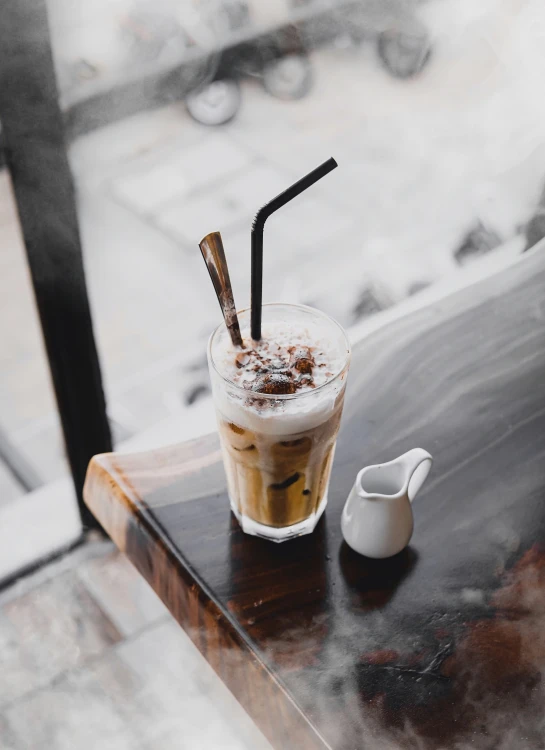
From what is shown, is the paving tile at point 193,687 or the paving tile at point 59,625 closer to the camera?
the paving tile at point 193,687

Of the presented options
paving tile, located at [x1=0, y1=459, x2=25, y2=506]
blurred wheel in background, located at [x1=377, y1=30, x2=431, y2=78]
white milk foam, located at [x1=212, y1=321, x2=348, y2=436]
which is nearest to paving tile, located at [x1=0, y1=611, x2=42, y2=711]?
paving tile, located at [x1=0, y1=459, x2=25, y2=506]

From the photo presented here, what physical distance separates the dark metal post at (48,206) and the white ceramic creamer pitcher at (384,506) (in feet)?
2.34

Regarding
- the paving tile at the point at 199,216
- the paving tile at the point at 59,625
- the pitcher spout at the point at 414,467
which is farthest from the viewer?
the paving tile at the point at 199,216

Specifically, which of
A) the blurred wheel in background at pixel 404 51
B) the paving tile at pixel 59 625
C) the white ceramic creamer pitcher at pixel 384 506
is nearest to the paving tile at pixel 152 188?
the blurred wheel in background at pixel 404 51

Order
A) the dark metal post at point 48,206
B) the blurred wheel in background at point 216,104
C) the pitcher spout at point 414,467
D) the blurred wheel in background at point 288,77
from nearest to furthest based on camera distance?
the pitcher spout at point 414,467, the dark metal post at point 48,206, the blurred wheel in background at point 288,77, the blurred wheel in background at point 216,104

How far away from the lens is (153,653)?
5.07 feet

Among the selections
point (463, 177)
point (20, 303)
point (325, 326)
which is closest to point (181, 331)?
point (20, 303)

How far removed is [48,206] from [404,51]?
1.69 metres

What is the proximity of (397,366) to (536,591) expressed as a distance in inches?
Answer: 15.6

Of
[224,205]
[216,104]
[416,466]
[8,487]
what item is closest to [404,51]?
[216,104]

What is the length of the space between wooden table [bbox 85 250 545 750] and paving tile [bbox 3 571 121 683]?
743mm

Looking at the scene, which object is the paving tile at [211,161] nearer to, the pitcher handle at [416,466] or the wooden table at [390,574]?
the wooden table at [390,574]

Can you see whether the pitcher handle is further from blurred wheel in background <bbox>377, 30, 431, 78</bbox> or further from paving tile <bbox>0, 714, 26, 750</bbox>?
blurred wheel in background <bbox>377, 30, 431, 78</bbox>

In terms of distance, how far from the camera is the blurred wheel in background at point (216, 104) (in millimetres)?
2398
